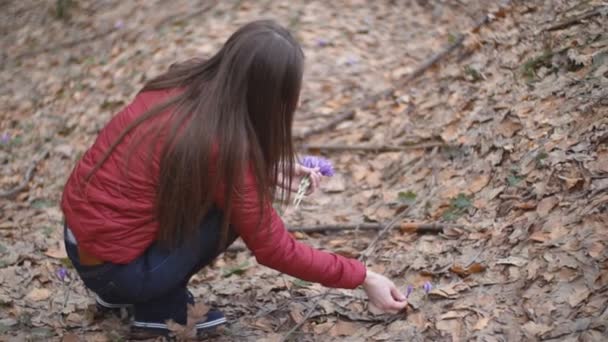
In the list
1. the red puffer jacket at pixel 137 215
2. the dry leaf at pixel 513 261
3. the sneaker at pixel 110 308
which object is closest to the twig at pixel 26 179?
the sneaker at pixel 110 308

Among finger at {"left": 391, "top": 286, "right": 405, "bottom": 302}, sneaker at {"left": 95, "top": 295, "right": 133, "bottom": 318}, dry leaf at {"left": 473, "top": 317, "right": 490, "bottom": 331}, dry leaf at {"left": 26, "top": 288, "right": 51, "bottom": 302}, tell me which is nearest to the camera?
dry leaf at {"left": 473, "top": 317, "right": 490, "bottom": 331}

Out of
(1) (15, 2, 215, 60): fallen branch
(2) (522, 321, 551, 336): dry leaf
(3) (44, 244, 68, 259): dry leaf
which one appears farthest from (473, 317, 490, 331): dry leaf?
(1) (15, 2, 215, 60): fallen branch

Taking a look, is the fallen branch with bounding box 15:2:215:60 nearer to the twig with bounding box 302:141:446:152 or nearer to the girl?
the twig with bounding box 302:141:446:152

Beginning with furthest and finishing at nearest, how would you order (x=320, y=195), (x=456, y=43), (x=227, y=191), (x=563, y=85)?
(x=456, y=43)
(x=320, y=195)
(x=563, y=85)
(x=227, y=191)

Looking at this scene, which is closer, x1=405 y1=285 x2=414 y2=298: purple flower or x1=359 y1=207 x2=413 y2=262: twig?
x1=405 y1=285 x2=414 y2=298: purple flower

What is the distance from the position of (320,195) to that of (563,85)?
138cm

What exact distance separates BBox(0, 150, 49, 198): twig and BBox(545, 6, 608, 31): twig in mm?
3222

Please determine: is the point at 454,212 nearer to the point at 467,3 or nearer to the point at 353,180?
the point at 353,180

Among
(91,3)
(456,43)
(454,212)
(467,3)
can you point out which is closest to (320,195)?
(454,212)

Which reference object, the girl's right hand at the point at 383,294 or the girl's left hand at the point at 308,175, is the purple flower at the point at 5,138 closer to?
the girl's left hand at the point at 308,175

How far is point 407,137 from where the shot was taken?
3.77 metres

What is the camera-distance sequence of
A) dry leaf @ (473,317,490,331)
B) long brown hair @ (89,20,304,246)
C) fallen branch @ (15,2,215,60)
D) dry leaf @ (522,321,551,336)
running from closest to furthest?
long brown hair @ (89,20,304,246)
dry leaf @ (522,321,551,336)
dry leaf @ (473,317,490,331)
fallen branch @ (15,2,215,60)

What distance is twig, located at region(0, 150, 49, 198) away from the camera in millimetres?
3814

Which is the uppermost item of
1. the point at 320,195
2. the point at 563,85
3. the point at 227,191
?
the point at 227,191
